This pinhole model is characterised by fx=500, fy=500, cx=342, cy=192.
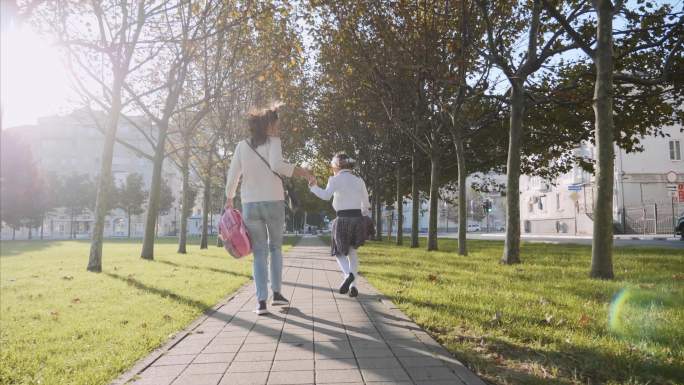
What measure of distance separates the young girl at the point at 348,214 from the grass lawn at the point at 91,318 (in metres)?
1.97

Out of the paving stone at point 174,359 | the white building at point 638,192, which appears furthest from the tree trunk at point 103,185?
the white building at point 638,192

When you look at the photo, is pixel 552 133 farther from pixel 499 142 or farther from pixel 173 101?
pixel 173 101

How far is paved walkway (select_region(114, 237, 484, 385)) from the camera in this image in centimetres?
342

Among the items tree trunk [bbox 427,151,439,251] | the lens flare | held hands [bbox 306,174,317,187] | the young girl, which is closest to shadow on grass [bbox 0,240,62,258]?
tree trunk [bbox 427,151,439,251]

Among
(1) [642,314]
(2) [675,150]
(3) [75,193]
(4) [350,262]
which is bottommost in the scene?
(1) [642,314]

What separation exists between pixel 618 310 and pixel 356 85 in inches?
678

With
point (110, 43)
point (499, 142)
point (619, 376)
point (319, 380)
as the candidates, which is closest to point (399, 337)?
point (319, 380)

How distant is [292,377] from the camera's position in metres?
3.42

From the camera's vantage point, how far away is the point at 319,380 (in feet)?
10.9

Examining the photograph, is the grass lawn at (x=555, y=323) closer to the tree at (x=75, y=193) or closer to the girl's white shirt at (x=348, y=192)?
the girl's white shirt at (x=348, y=192)

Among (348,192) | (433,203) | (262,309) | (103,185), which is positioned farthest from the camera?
(433,203)

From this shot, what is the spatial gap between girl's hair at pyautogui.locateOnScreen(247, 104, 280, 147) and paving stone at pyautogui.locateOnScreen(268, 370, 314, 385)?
10.2 feet

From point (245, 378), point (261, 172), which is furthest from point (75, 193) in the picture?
point (245, 378)

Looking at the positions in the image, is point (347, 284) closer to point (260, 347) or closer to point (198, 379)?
point (260, 347)
